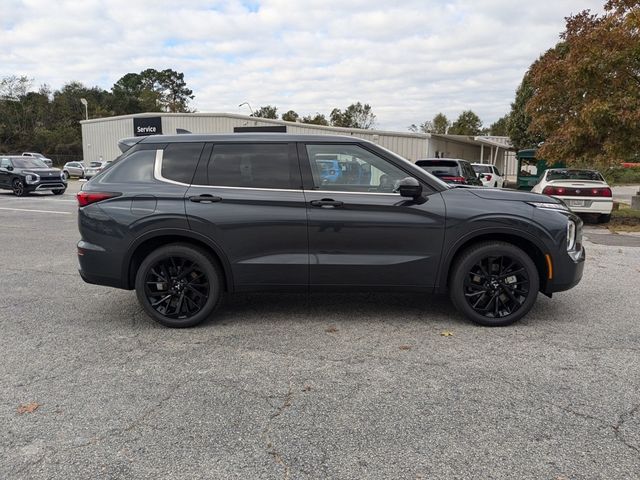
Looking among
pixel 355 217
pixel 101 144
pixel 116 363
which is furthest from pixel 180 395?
pixel 101 144

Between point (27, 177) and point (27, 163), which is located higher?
point (27, 163)

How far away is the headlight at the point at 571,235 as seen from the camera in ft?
15.5

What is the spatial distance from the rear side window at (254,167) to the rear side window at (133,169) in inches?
22.7

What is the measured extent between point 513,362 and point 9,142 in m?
75.9

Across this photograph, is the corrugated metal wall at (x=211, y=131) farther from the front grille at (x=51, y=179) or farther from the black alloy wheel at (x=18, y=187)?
the black alloy wheel at (x=18, y=187)

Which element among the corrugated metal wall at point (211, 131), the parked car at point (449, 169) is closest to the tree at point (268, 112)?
the corrugated metal wall at point (211, 131)

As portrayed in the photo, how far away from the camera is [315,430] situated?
3.02 m

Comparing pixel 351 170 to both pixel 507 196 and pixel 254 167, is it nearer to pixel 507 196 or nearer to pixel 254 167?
pixel 254 167

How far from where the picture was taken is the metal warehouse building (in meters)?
30.6

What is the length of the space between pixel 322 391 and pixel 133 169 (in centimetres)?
282

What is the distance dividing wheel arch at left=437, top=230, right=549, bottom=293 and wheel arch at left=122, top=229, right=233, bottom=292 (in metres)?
1.99

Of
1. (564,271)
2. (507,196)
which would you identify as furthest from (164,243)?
(564,271)

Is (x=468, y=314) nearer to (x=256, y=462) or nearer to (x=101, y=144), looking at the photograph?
(x=256, y=462)

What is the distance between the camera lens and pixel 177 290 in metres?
4.80
